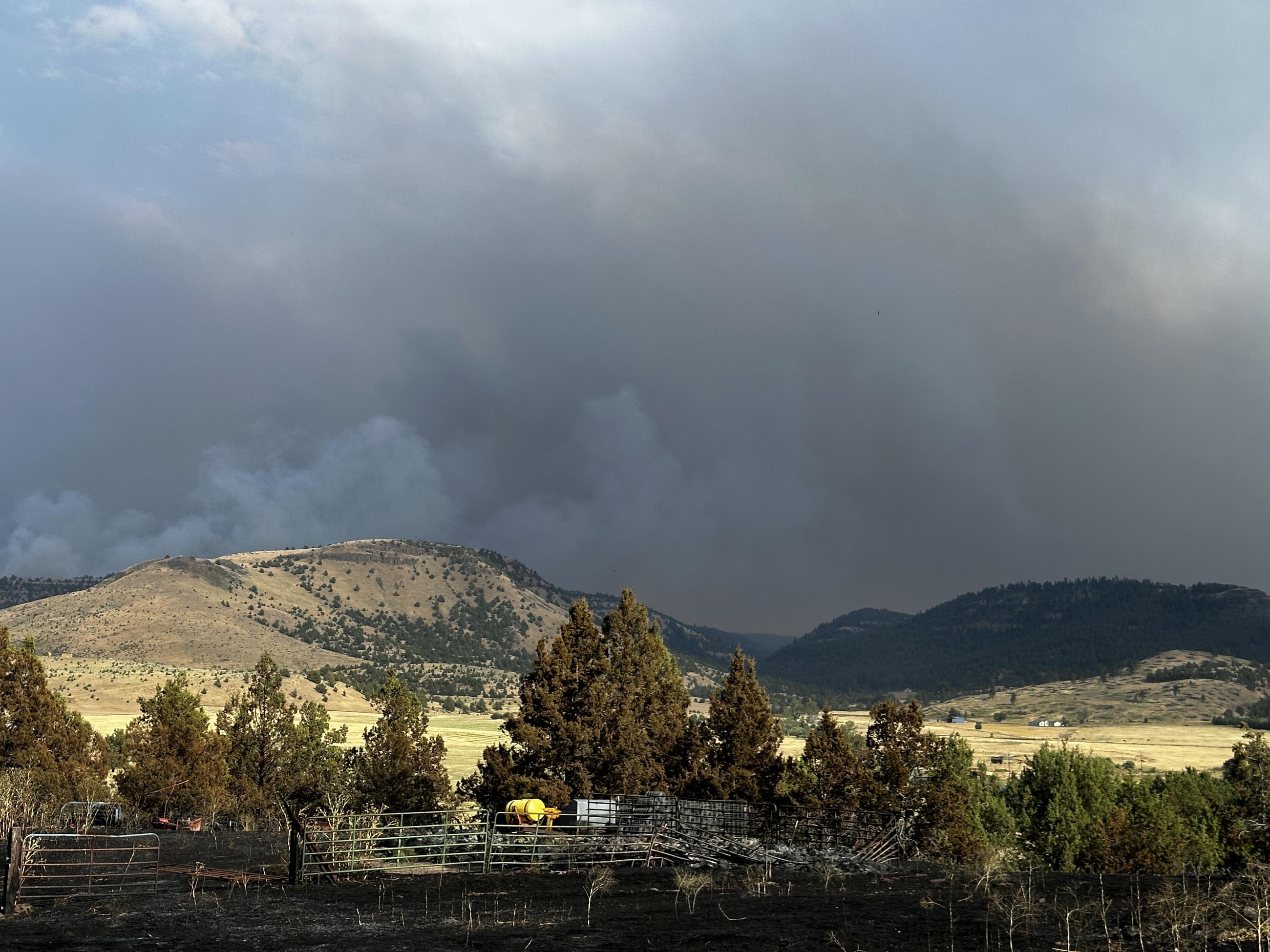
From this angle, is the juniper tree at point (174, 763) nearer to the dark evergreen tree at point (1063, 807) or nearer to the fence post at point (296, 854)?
the fence post at point (296, 854)

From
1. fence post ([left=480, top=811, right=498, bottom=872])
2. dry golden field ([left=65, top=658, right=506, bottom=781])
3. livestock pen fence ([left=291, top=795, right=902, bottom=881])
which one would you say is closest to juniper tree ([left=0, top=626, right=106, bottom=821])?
livestock pen fence ([left=291, top=795, right=902, bottom=881])

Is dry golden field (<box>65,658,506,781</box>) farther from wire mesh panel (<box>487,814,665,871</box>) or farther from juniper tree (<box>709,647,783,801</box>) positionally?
wire mesh panel (<box>487,814,665,871</box>)

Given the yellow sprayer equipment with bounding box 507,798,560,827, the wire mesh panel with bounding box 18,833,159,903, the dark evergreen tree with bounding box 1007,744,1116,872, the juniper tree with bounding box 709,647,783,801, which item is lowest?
the dark evergreen tree with bounding box 1007,744,1116,872

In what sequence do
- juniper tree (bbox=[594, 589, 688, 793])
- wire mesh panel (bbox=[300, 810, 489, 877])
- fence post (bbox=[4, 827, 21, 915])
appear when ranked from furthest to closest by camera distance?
juniper tree (bbox=[594, 589, 688, 793]), wire mesh panel (bbox=[300, 810, 489, 877]), fence post (bbox=[4, 827, 21, 915])

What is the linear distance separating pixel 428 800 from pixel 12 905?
24.4 meters

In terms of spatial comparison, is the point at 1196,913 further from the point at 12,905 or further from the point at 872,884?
the point at 12,905

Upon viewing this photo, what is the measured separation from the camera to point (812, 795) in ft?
159

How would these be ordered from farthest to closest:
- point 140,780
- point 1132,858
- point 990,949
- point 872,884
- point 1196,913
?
point 1132,858
point 140,780
point 872,884
point 1196,913
point 990,949

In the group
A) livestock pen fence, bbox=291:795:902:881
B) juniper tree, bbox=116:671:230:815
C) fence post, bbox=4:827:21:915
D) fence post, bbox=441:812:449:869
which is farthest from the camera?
juniper tree, bbox=116:671:230:815

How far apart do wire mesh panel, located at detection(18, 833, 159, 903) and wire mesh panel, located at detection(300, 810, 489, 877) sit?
192 inches

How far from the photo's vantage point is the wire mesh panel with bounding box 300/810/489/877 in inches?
1226

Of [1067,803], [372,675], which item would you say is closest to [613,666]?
[1067,803]

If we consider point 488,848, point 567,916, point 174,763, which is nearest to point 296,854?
point 488,848

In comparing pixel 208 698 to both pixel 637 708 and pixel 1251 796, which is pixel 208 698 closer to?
pixel 637 708
